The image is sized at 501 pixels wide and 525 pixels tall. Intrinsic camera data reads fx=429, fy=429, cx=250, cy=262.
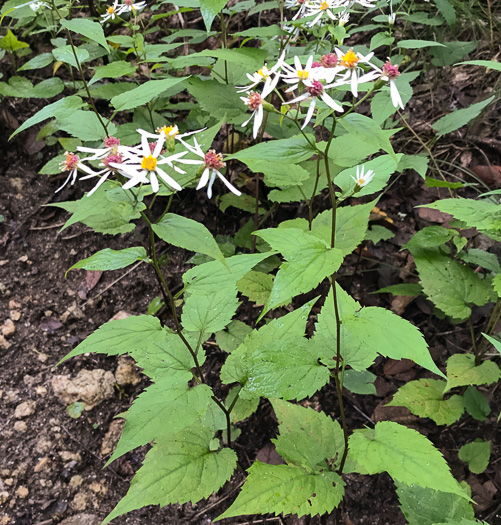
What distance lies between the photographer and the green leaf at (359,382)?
2.02m

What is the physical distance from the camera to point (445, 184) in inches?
79.4

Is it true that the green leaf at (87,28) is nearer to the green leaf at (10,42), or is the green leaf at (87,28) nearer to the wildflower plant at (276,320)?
the wildflower plant at (276,320)

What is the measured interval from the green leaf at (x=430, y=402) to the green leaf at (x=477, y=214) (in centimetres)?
72

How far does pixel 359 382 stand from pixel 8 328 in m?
2.02

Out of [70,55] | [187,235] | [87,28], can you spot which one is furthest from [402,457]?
[70,55]

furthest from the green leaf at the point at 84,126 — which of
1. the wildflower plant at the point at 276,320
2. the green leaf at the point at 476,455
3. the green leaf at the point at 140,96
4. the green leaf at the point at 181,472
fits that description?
the green leaf at the point at 476,455

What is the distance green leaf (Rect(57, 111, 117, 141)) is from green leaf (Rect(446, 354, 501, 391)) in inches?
73.3

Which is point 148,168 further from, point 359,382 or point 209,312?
point 359,382

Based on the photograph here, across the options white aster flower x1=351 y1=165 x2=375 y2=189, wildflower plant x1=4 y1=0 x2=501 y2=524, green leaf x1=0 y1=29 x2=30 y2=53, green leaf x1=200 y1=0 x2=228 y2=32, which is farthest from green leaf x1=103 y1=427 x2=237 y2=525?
green leaf x1=0 y1=29 x2=30 y2=53

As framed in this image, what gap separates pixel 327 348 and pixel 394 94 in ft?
2.96

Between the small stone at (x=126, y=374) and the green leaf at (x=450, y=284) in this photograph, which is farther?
the small stone at (x=126, y=374)

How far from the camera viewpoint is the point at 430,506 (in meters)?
1.55

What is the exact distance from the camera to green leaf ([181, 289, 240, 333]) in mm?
1575

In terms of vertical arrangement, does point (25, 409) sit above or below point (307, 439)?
below
